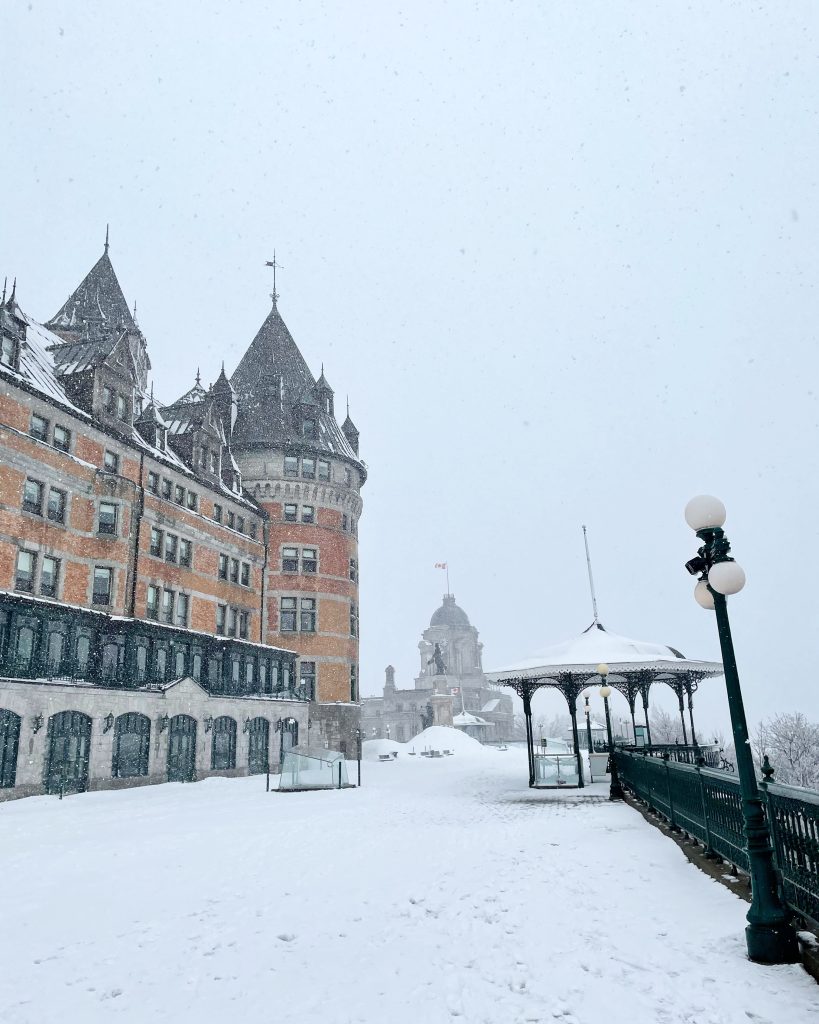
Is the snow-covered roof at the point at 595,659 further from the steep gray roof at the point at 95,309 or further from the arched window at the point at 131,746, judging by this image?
the steep gray roof at the point at 95,309

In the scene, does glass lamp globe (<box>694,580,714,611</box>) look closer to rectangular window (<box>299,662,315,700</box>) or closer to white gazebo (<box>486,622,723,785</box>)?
white gazebo (<box>486,622,723,785</box>)

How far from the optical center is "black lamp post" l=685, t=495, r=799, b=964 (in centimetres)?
630

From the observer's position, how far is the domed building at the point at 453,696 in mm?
115750

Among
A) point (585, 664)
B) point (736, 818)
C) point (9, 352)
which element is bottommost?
point (736, 818)

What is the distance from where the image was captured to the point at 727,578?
7.45 metres

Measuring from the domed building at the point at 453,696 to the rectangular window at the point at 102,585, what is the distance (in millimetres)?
70765

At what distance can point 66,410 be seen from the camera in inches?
1183

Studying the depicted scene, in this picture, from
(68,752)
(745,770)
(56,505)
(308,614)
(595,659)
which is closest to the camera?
(745,770)

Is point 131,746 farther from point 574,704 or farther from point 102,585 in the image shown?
point 574,704

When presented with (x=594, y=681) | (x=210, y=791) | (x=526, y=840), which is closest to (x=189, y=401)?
(x=210, y=791)

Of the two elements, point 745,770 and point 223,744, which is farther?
point 223,744

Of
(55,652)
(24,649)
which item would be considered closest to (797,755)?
(55,652)

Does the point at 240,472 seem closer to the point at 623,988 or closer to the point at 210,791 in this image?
the point at 210,791

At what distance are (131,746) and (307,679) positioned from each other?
1713 cm
